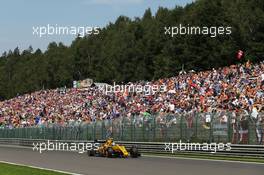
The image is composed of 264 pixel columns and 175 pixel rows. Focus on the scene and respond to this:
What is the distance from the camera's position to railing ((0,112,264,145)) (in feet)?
70.7

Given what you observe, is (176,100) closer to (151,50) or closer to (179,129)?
(179,129)

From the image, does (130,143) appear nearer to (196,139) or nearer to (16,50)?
(196,139)

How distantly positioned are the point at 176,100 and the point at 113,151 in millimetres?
8939

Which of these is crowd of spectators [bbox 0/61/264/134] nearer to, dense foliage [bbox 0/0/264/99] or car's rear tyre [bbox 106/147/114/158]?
car's rear tyre [bbox 106/147/114/158]

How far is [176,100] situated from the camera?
1280 inches

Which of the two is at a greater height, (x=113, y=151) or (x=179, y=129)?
(x=179, y=129)

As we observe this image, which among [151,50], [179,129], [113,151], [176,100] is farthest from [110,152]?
[151,50]

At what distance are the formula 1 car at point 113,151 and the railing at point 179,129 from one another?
232 centimetres

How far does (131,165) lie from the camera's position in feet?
62.7

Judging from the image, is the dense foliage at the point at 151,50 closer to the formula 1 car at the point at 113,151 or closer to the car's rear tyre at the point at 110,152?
the formula 1 car at the point at 113,151

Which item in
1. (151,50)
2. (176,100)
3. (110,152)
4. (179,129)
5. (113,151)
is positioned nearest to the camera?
(113,151)

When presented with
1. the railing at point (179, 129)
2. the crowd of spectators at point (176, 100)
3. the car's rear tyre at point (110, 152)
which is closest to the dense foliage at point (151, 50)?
the crowd of spectators at point (176, 100)

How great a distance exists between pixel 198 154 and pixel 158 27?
4233 centimetres

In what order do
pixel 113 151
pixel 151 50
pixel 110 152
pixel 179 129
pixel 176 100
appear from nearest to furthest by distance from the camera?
pixel 113 151 < pixel 110 152 < pixel 179 129 < pixel 176 100 < pixel 151 50
